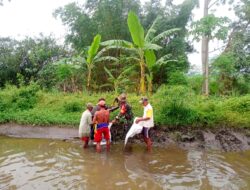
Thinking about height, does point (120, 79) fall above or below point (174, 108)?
above

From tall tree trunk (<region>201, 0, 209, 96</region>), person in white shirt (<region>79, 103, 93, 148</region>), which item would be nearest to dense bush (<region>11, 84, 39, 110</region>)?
person in white shirt (<region>79, 103, 93, 148</region>)

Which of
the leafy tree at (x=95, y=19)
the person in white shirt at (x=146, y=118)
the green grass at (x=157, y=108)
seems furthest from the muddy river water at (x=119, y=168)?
the leafy tree at (x=95, y=19)

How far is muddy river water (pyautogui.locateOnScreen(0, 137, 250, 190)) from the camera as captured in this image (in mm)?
7281

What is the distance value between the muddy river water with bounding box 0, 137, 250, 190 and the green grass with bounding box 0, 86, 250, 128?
1535 mm

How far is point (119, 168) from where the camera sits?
8500 mm

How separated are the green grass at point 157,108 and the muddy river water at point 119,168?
5.04ft

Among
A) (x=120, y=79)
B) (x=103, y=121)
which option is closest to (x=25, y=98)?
(x=120, y=79)

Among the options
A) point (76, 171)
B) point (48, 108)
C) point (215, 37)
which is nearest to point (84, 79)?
point (48, 108)

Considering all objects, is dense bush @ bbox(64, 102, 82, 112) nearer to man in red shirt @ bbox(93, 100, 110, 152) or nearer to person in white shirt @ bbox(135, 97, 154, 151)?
man in red shirt @ bbox(93, 100, 110, 152)

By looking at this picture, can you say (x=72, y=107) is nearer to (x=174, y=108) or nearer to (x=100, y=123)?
(x=100, y=123)

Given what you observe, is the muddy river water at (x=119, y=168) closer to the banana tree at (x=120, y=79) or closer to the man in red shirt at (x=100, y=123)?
the man in red shirt at (x=100, y=123)

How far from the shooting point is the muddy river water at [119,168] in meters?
7.28

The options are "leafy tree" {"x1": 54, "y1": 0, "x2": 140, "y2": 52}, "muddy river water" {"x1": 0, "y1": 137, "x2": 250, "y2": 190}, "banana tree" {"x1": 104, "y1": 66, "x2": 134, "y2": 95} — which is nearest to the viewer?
"muddy river water" {"x1": 0, "y1": 137, "x2": 250, "y2": 190}

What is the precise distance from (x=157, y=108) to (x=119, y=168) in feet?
15.1
